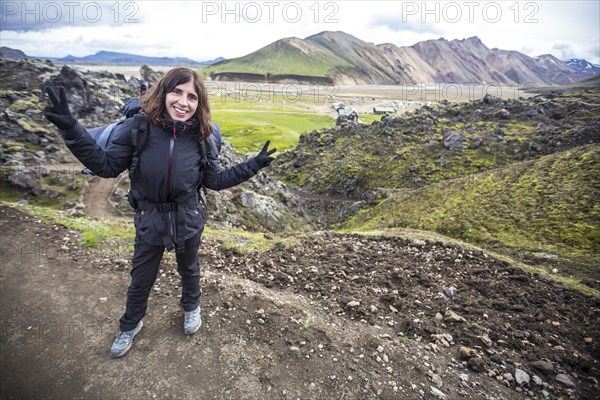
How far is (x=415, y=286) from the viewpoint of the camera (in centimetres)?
1096

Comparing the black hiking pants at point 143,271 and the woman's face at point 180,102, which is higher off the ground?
the woman's face at point 180,102

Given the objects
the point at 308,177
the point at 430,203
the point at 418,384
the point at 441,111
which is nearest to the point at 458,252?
the point at 418,384

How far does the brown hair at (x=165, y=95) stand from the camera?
6113mm

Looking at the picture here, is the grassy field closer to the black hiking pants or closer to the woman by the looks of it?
the black hiking pants

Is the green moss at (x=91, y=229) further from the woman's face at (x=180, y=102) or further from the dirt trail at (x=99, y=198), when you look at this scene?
the dirt trail at (x=99, y=198)

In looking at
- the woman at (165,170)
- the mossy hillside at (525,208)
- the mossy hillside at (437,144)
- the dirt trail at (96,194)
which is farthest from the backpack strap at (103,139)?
the mossy hillside at (437,144)

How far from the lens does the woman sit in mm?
6102

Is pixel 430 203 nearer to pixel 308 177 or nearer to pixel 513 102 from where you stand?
pixel 308 177

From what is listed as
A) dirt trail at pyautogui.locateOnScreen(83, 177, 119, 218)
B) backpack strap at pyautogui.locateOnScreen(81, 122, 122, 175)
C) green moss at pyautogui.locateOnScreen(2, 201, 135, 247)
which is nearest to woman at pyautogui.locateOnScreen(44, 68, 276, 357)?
backpack strap at pyautogui.locateOnScreen(81, 122, 122, 175)

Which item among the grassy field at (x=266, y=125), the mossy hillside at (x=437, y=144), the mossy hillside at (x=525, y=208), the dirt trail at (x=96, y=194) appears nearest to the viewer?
the mossy hillside at (x=525, y=208)

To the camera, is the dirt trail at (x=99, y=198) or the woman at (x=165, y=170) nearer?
the woman at (x=165, y=170)

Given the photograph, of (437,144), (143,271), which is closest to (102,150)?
(143,271)

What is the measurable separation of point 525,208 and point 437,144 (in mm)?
33296

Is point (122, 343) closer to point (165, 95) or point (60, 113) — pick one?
point (60, 113)
